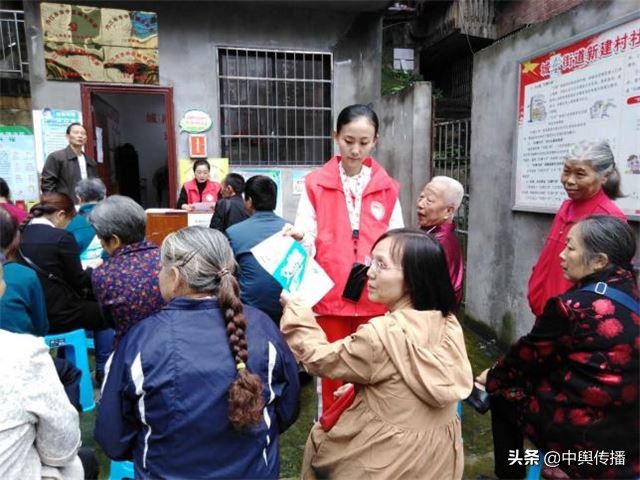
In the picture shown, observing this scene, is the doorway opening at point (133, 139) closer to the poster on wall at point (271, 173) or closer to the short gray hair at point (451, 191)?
the poster on wall at point (271, 173)

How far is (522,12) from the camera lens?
27.1ft

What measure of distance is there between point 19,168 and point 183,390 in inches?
227

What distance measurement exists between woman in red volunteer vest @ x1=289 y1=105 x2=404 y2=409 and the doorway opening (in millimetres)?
4704

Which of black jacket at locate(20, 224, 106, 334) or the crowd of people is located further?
black jacket at locate(20, 224, 106, 334)

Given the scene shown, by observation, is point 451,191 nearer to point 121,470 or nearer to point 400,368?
A: point 400,368

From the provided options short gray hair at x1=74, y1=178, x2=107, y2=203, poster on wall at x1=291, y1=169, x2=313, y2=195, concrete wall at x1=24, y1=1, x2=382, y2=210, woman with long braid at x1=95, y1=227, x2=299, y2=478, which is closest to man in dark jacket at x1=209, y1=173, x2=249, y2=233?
short gray hair at x1=74, y1=178, x2=107, y2=203

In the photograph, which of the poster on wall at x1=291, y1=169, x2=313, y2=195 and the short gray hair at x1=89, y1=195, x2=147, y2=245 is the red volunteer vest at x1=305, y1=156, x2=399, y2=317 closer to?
the short gray hair at x1=89, y1=195, x2=147, y2=245

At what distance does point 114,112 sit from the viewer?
327 inches

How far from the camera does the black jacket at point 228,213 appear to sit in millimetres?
4031

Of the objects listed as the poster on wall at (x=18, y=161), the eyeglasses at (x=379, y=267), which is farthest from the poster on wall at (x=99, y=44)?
the eyeglasses at (x=379, y=267)

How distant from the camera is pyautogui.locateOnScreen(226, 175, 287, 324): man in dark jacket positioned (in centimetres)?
296

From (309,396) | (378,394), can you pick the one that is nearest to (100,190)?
(309,396)

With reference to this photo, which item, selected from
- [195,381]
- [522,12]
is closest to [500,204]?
[195,381]

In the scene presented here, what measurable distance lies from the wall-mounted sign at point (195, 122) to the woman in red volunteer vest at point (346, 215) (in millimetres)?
4567
